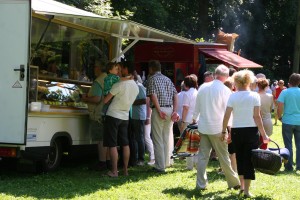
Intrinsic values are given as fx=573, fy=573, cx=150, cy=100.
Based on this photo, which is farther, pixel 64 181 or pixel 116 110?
pixel 116 110

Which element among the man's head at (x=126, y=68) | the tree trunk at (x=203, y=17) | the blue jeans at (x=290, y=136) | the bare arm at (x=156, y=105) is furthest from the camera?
the tree trunk at (x=203, y=17)

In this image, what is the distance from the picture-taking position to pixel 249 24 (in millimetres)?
37281

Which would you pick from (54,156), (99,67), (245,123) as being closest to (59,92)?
(54,156)

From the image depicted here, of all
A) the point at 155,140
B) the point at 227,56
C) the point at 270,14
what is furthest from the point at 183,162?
the point at 270,14

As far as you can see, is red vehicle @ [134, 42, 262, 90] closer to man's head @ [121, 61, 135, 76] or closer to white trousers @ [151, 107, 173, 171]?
white trousers @ [151, 107, 173, 171]

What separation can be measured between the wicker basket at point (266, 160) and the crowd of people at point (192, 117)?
169mm

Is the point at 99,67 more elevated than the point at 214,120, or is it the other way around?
the point at 99,67

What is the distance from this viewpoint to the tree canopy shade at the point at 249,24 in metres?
34.5

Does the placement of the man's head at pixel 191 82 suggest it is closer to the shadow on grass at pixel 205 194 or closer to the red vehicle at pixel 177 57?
the shadow on grass at pixel 205 194

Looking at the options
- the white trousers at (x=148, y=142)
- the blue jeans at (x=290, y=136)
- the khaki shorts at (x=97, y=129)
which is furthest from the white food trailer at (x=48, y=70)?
the blue jeans at (x=290, y=136)

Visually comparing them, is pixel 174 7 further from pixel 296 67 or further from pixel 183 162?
pixel 183 162

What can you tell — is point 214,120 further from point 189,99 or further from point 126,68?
point 189,99

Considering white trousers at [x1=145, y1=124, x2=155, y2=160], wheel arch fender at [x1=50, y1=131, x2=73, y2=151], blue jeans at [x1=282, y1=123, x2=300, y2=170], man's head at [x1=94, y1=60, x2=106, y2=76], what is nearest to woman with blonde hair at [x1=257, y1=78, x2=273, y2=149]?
blue jeans at [x1=282, y1=123, x2=300, y2=170]

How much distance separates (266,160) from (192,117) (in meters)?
2.17
